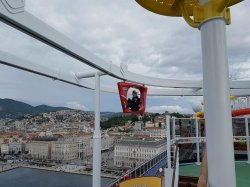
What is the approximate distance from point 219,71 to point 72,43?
8.18ft

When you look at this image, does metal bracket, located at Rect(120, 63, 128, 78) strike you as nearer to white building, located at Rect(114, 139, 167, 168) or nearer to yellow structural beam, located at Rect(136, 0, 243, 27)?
yellow structural beam, located at Rect(136, 0, 243, 27)

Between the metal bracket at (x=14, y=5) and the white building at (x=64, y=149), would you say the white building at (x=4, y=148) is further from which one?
the metal bracket at (x=14, y=5)

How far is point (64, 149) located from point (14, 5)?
36.8 meters

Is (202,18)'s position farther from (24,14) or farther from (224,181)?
(24,14)

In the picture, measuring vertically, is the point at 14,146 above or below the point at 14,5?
below

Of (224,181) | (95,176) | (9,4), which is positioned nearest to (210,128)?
(224,181)

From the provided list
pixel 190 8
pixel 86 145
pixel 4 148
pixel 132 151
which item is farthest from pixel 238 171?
pixel 86 145

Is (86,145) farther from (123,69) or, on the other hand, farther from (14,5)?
(14,5)

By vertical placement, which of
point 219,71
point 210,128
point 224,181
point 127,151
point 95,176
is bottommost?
point 127,151

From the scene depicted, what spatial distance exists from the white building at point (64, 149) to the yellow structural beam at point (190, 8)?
3483cm

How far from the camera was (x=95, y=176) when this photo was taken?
4500 millimetres

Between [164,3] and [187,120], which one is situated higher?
[164,3]

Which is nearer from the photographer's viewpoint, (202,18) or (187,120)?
(202,18)

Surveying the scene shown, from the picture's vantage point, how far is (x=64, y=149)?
120 ft
